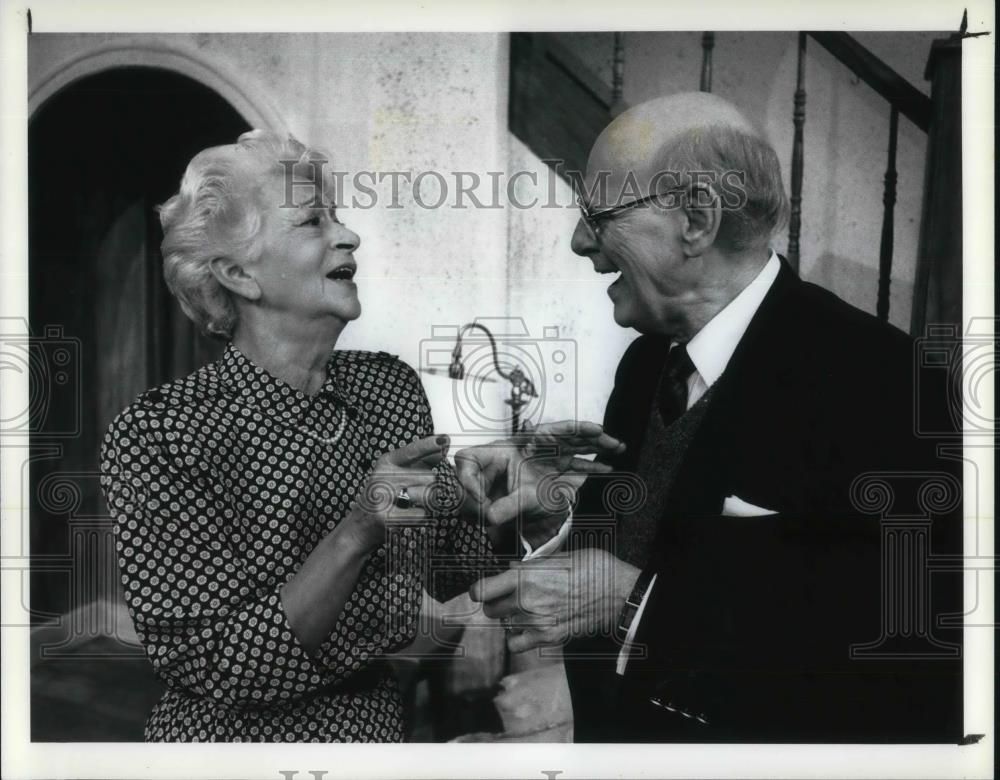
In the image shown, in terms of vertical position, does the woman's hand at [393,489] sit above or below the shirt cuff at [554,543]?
above

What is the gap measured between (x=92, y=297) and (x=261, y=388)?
0.63 metres

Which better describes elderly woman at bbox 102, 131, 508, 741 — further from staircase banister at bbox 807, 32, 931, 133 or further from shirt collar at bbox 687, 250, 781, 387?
staircase banister at bbox 807, 32, 931, 133

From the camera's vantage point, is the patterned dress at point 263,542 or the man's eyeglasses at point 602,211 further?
the man's eyeglasses at point 602,211

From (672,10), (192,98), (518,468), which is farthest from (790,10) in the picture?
(192,98)

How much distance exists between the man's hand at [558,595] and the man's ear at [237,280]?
3.14 feet

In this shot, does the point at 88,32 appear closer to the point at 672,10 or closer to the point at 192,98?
the point at 192,98

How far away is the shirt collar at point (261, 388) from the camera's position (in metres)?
2.97

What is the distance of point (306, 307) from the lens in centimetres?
304

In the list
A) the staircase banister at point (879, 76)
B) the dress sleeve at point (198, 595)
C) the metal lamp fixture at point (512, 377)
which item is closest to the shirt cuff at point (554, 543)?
the metal lamp fixture at point (512, 377)

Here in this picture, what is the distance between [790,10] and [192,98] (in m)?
1.62

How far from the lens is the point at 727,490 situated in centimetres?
296

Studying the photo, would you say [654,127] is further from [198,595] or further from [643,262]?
[198,595]

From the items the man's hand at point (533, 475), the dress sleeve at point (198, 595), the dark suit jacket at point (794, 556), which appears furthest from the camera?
the man's hand at point (533, 475)

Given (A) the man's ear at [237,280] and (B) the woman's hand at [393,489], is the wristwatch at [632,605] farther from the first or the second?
(A) the man's ear at [237,280]
